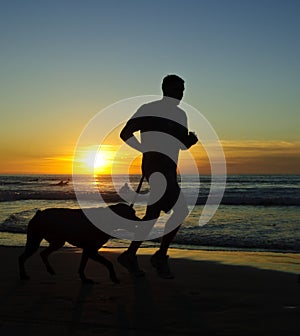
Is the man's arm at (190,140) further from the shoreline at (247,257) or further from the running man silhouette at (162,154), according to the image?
the shoreline at (247,257)

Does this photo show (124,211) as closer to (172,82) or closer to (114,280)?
(114,280)

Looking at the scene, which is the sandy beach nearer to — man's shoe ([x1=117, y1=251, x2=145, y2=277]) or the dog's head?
man's shoe ([x1=117, y1=251, x2=145, y2=277])

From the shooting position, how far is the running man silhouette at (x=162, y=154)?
17.5 feet

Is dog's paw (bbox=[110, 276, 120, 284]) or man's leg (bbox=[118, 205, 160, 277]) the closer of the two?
dog's paw (bbox=[110, 276, 120, 284])

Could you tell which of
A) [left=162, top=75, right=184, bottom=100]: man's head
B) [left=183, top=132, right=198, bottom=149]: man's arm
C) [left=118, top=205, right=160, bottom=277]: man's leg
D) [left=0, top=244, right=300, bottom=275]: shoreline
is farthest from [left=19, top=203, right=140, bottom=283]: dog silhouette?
[left=0, top=244, right=300, bottom=275]: shoreline

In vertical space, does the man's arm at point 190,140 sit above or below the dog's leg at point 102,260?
above

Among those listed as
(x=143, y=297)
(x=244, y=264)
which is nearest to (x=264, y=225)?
(x=244, y=264)

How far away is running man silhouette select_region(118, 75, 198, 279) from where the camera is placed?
17.5ft

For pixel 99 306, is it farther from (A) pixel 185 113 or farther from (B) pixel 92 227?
(A) pixel 185 113

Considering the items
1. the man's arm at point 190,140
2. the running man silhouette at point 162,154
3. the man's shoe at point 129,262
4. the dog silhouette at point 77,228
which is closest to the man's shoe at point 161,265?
the running man silhouette at point 162,154

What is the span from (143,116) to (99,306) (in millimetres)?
2197

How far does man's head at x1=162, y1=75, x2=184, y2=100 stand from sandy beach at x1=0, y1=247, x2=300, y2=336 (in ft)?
6.28

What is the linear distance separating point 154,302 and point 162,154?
1.75 meters

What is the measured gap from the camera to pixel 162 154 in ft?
17.8
